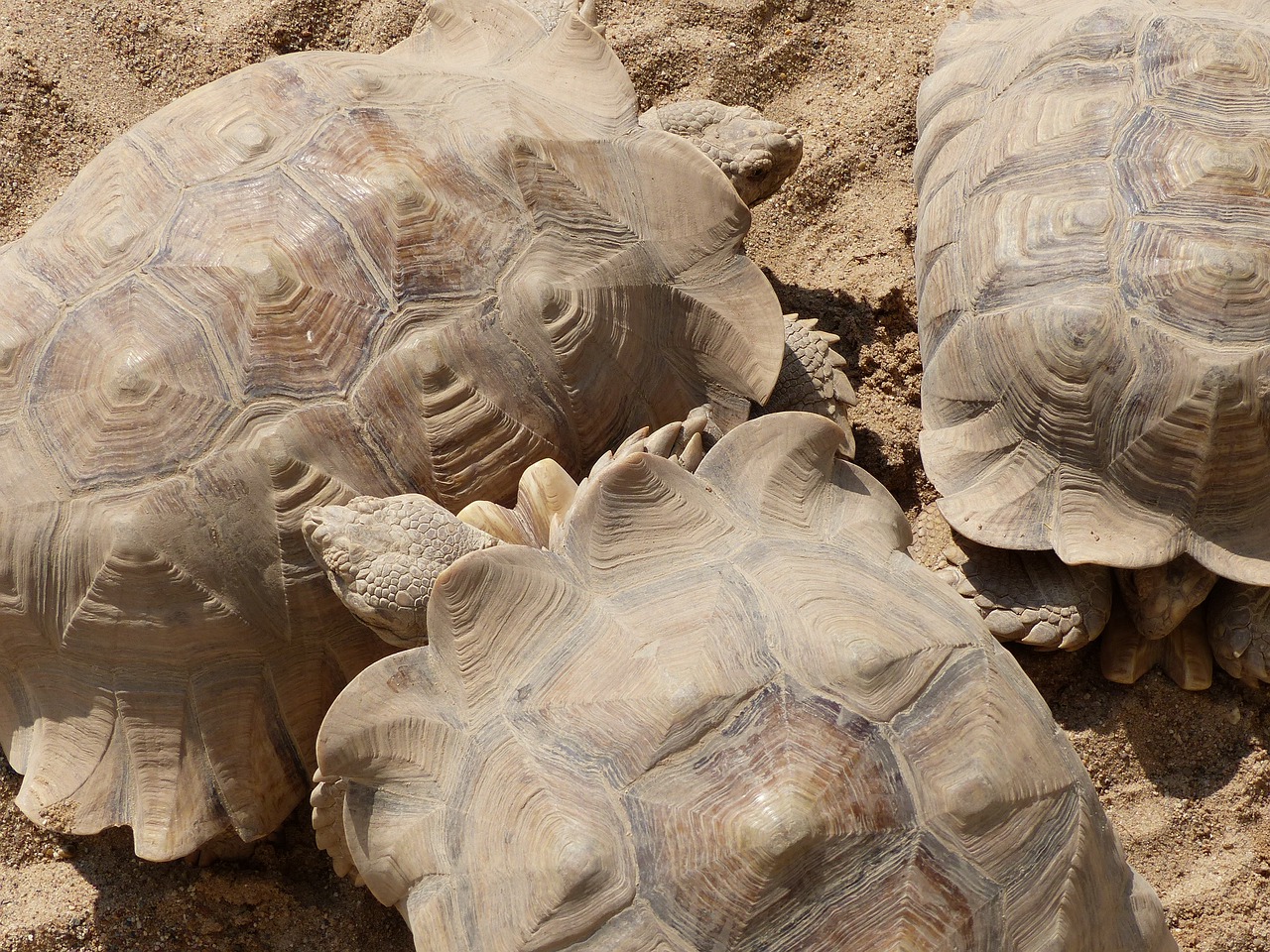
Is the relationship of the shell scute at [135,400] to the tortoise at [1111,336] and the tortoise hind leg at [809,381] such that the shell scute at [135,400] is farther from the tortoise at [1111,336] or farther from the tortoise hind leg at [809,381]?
the tortoise at [1111,336]

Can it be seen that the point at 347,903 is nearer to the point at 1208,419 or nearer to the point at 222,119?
the point at 222,119

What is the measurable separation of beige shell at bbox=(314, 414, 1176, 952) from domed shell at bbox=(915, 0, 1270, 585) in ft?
1.90

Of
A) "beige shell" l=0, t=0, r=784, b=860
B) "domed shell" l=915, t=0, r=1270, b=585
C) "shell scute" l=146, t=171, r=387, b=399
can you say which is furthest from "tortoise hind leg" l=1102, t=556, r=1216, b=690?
"shell scute" l=146, t=171, r=387, b=399

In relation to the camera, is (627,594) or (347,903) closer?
(627,594)

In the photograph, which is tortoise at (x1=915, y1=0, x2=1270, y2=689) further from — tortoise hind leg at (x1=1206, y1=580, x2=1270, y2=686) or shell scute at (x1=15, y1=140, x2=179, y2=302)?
shell scute at (x1=15, y1=140, x2=179, y2=302)

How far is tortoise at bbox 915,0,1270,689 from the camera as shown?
2262mm

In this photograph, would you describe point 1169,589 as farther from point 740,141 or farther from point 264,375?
point 264,375

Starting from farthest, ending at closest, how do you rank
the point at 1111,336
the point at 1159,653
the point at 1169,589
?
the point at 1159,653
the point at 1169,589
the point at 1111,336

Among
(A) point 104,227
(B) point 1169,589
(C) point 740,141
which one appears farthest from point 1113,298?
(A) point 104,227

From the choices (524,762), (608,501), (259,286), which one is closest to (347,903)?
(524,762)

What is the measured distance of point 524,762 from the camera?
5.72 ft

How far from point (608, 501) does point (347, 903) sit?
49.1 inches

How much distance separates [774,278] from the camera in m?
3.10

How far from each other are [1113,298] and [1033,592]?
720mm
